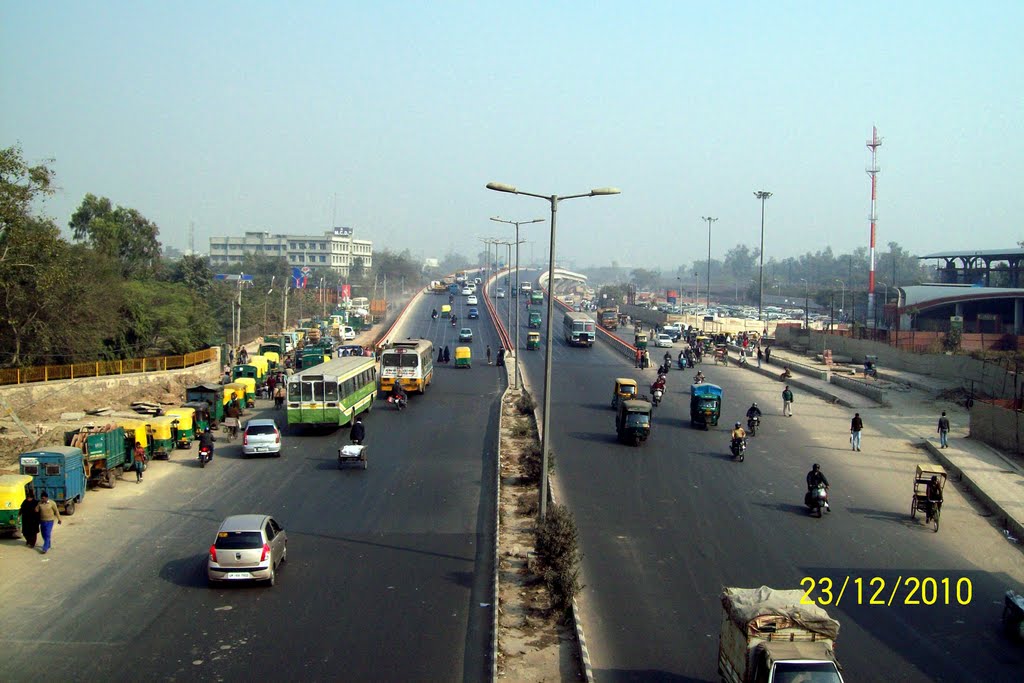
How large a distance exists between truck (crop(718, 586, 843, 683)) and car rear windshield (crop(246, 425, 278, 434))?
59.9 feet

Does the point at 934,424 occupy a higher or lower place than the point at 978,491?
higher

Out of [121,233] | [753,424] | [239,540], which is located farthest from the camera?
[121,233]

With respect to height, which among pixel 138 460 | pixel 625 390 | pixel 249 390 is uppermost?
pixel 625 390

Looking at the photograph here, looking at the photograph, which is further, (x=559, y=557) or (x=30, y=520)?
(x=30, y=520)

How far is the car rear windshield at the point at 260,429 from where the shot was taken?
86.1 ft

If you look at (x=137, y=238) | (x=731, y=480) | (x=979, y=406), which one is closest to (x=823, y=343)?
(x=979, y=406)

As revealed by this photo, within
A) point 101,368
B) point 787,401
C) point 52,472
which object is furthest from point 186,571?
point 787,401

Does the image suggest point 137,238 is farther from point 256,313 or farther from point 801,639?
point 801,639

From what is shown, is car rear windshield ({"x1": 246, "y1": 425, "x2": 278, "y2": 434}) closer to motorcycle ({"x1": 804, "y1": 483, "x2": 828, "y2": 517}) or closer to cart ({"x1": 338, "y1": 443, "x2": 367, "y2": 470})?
cart ({"x1": 338, "y1": 443, "x2": 367, "y2": 470})

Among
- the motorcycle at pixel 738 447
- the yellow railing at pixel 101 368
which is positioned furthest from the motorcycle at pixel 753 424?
the yellow railing at pixel 101 368

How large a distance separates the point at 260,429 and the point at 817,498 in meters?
15.2

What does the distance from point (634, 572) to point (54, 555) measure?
1031 cm

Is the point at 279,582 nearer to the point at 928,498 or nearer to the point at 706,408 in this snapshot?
the point at 928,498

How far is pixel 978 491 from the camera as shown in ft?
75.6
